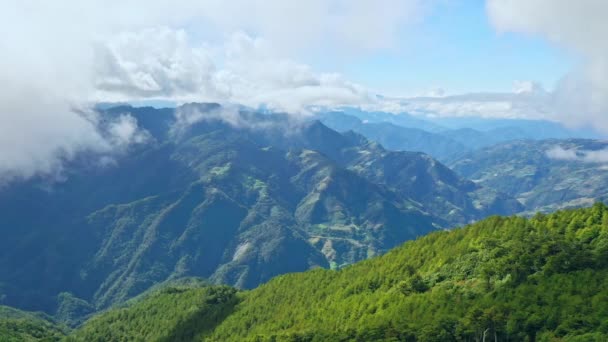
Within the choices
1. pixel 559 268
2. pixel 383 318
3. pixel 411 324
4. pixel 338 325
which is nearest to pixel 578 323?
pixel 559 268

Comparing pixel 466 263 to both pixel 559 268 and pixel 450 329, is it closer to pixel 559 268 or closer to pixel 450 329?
pixel 559 268

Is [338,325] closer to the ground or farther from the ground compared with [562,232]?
closer to the ground

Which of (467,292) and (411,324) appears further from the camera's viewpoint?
(467,292)

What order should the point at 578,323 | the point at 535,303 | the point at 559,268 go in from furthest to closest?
the point at 559,268 < the point at 535,303 < the point at 578,323

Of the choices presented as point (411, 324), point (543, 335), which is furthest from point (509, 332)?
point (411, 324)

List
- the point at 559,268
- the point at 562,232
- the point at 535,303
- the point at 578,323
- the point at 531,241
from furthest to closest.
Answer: the point at 562,232, the point at 531,241, the point at 559,268, the point at 535,303, the point at 578,323

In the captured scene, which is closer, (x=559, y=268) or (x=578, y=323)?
(x=578, y=323)

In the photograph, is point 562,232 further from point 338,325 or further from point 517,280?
point 338,325

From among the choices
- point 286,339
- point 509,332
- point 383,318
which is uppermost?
point 509,332

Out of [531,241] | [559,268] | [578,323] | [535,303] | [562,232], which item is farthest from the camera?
[562,232]
